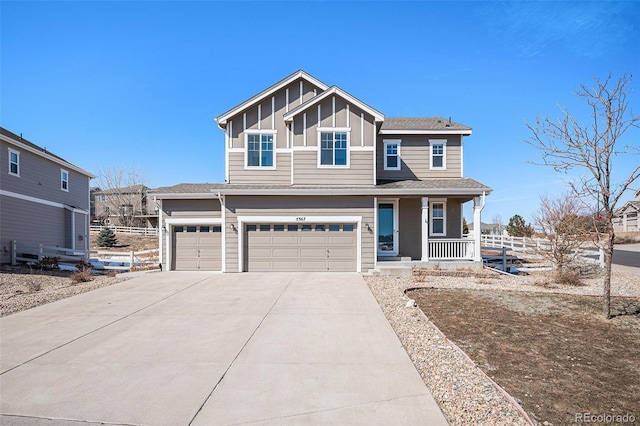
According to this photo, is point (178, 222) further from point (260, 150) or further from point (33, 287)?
point (33, 287)

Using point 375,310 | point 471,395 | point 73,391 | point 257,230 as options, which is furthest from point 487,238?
point 73,391

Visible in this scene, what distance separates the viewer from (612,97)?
739 cm

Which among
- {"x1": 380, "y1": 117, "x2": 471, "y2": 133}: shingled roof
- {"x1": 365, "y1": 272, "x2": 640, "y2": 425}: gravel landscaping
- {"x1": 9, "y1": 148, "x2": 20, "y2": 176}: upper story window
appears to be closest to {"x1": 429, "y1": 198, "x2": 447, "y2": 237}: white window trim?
{"x1": 380, "y1": 117, "x2": 471, "y2": 133}: shingled roof

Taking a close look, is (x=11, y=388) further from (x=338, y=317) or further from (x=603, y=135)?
(x=603, y=135)

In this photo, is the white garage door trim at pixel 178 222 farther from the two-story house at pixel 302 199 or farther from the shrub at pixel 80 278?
the shrub at pixel 80 278

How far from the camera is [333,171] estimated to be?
1401 centimetres

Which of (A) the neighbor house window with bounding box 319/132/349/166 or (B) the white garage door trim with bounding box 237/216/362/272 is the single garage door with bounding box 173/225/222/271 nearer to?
(B) the white garage door trim with bounding box 237/216/362/272

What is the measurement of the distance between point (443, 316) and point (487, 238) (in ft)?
76.4

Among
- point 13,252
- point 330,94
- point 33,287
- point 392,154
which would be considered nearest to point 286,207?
point 330,94

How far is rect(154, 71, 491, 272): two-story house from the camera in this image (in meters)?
13.5

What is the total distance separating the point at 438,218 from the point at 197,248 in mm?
11267

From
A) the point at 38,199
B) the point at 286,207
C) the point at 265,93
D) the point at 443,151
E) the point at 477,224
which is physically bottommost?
the point at 477,224

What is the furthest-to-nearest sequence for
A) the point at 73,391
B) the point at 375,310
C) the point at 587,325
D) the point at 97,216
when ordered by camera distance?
1. the point at 97,216
2. the point at 375,310
3. the point at 587,325
4. the point at 73,391

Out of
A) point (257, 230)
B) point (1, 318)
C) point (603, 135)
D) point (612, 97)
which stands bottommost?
point (1, 318)
